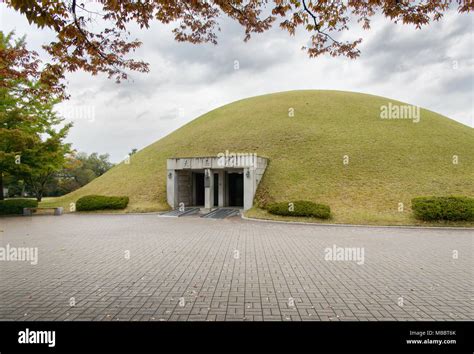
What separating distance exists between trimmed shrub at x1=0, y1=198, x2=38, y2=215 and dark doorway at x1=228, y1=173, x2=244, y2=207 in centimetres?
1612

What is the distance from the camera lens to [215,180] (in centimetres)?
2605

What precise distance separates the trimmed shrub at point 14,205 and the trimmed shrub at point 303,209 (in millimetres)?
19260

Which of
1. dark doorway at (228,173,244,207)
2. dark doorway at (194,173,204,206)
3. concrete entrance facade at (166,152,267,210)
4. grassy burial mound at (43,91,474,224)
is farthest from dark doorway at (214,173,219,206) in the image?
grassy burial mound at (43,91,474,224)

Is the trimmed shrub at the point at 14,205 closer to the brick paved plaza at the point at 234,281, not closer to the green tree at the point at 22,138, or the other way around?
the green tree at the point at 22,138

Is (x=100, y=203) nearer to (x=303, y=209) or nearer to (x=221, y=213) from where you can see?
(x=221, y=213)

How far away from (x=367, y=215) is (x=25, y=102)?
2791 cm

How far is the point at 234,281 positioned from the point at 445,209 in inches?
603

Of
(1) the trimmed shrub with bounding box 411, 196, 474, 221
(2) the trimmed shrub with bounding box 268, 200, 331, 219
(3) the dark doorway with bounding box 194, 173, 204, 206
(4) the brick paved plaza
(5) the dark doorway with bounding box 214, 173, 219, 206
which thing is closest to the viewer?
(4) the brick paved plaza

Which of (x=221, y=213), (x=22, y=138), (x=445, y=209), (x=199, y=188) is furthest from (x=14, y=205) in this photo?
(x=445, y=209)

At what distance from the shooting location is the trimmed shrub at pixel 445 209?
15.7m

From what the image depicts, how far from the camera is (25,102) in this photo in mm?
23672

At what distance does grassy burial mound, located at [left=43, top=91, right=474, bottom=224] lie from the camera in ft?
71.1

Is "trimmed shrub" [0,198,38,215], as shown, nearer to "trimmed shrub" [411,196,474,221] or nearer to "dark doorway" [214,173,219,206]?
"dark doorway" [214,173,219,206]
